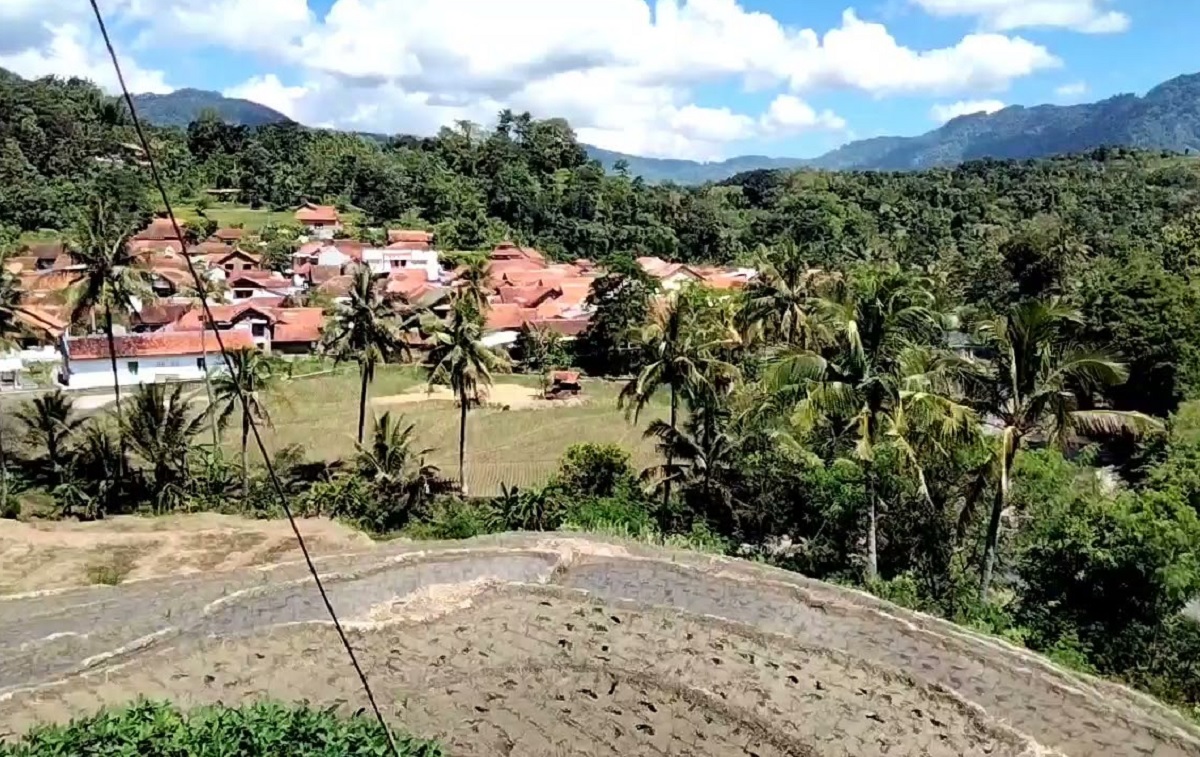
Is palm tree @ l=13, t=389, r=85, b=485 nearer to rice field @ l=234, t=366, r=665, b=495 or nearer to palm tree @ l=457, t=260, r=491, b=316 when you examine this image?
rice field @ l=234, t=366, r=665, b=495

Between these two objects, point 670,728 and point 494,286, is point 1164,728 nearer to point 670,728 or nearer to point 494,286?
point 670,728

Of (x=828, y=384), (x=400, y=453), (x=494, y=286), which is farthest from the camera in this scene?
(x=494, y=286)

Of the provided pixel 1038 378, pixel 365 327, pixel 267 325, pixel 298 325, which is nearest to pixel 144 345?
pixel 267 325

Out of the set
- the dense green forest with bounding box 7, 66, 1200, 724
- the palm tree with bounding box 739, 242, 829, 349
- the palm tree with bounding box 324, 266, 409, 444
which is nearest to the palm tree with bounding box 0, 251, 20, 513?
the dense green forest with bounding box 7, 66, 1200, 724

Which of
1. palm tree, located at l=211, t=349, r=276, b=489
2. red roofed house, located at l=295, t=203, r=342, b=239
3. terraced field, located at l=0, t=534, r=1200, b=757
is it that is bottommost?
terraced field, located at l=0, t=534, r=1200, b=757

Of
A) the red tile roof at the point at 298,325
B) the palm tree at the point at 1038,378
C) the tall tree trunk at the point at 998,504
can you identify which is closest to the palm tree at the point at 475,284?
the red tile roof at the point at 298,325

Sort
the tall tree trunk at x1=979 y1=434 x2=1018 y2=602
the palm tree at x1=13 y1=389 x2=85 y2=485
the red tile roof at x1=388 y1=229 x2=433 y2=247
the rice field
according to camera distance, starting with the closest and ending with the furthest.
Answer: the tall tree trunk at x1=979 y1=434 x2=1018 y2=602 < the palm tree at x1=13 y1=389 x2=85 y2=485 < the rice field < the red tile roof at x1=388 y1=229 x2=433 y2=247

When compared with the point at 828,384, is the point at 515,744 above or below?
Answer: below

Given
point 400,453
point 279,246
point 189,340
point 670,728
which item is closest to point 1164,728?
point 670,728
